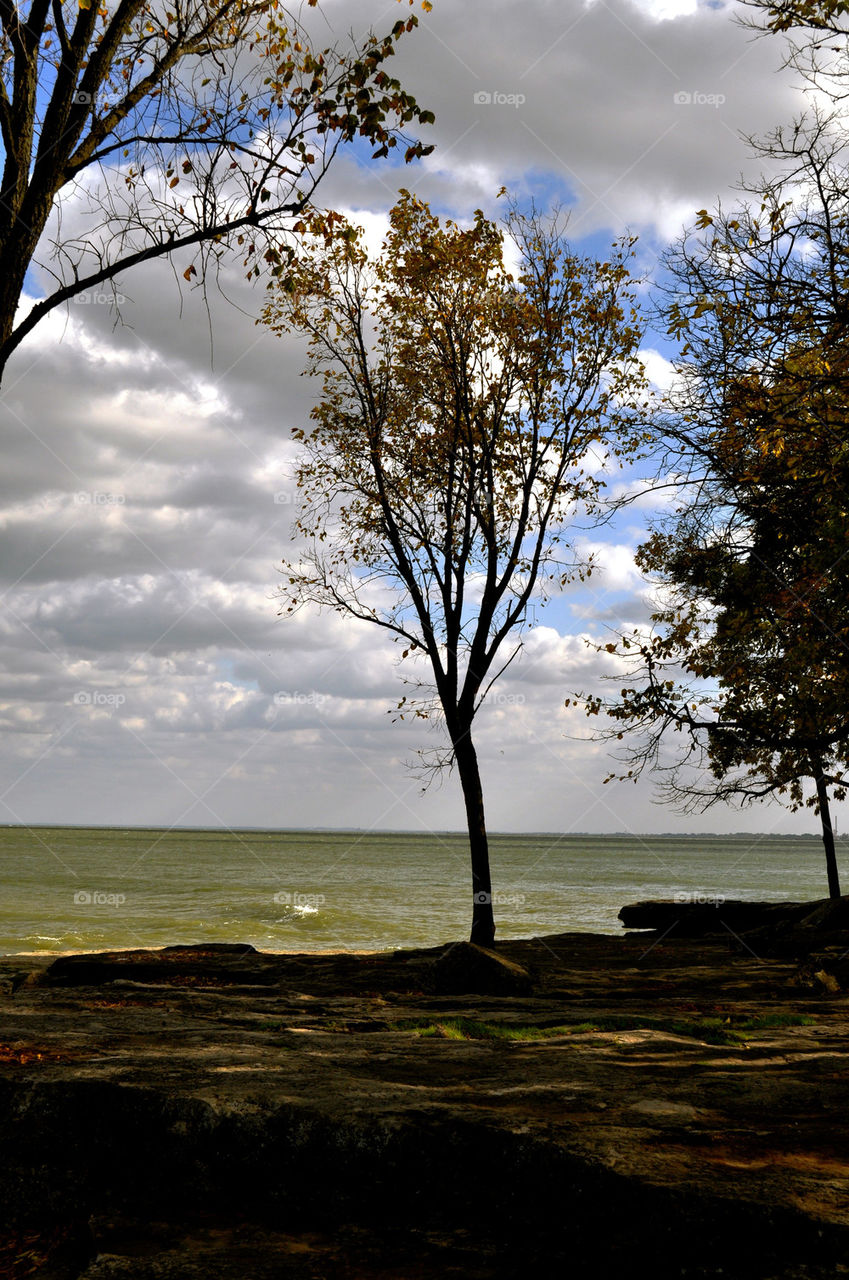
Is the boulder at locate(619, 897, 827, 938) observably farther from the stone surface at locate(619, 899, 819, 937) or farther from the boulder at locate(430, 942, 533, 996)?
the boulder at locate(430, 942, 533, 996)

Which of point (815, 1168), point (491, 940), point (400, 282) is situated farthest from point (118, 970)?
point (400, 282)

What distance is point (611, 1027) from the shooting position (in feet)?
25.2

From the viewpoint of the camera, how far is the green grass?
7.16 metres

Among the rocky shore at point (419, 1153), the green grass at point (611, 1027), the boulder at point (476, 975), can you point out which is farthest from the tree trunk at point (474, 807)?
the rocky shore at point (419, 1153)

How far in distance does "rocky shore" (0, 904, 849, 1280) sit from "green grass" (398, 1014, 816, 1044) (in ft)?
0.24

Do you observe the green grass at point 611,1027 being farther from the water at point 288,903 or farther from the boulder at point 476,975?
the water at point 288,903

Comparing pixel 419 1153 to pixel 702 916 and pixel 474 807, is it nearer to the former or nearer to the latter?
pixel 474 807

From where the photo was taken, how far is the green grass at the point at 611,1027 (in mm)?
7160

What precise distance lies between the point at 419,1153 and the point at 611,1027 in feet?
13.5

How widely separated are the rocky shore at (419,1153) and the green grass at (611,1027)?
74mm

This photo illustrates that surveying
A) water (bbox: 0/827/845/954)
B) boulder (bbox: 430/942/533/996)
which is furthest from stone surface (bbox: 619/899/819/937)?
boulder (bbox: 430/942/533/996)

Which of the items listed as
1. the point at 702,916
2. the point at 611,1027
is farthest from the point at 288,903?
the point at 611,1027

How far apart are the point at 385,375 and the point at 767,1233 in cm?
1657

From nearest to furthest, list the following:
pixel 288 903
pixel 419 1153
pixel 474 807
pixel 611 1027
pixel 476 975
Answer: pixel 419 1153
pixel 611 1027
pixel 476 975
pixel 474 807
pixel 288 903
